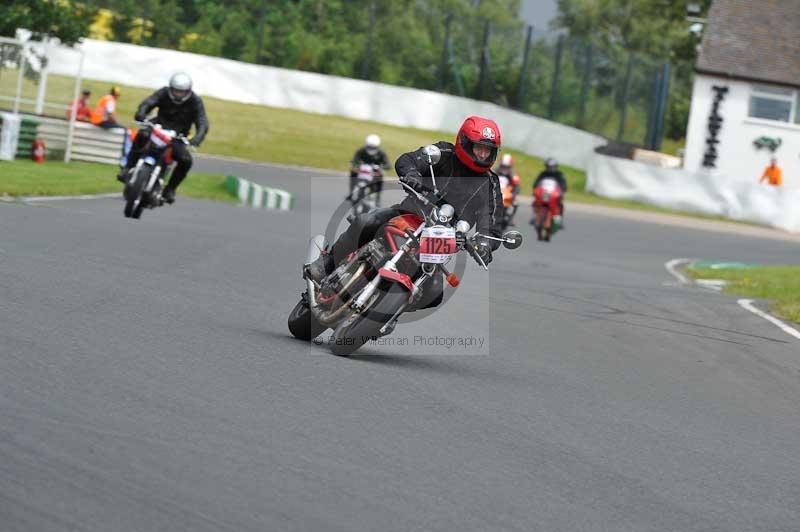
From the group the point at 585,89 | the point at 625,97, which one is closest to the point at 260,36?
the point at 585,89

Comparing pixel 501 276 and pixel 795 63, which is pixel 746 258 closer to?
pixel 501 276

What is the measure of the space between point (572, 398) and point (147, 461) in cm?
A: 370

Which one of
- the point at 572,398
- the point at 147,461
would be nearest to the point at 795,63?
the point at 572,398

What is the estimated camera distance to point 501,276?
17984 mm

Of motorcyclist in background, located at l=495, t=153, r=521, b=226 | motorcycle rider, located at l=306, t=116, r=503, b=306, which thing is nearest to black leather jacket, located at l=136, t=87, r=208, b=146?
motorcycle rider, located at l=306, t=116, r=503, b=306

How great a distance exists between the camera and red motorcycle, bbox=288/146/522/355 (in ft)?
28.4

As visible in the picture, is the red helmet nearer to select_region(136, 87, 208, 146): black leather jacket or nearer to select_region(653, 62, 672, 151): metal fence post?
select_region(136, 87, 208, 146): black leather jacket

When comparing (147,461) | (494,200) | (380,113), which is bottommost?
(147,461)

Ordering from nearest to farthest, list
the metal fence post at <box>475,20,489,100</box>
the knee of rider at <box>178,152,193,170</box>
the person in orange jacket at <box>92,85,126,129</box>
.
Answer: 1. the knee of rider at <box>178,152,193,170</box>
2. the person in orange jacket at <box>92,85,126,129</box>
3. the metal fence post at <box>475,20,489,100</box>

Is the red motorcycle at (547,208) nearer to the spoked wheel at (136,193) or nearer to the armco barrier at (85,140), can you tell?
the armco barrier at (85,140)

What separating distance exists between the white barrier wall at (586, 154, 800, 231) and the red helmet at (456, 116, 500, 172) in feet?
96.8

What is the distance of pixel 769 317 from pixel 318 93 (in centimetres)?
3567

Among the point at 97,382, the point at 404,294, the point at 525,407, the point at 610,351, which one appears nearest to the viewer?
the point at 97,382

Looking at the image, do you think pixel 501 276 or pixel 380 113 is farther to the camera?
pixel 380 113
